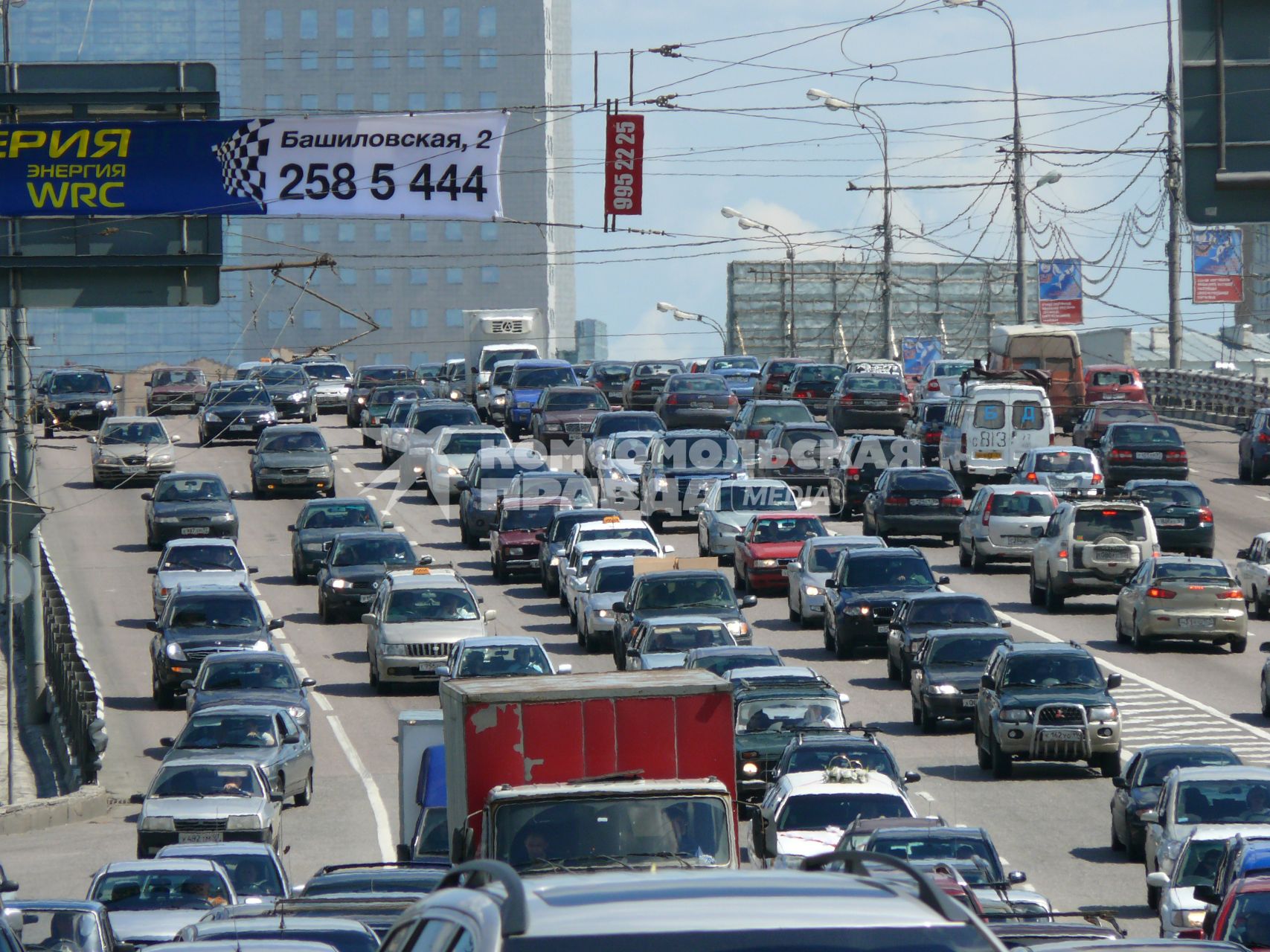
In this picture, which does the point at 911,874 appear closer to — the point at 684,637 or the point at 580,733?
the point at 580,733

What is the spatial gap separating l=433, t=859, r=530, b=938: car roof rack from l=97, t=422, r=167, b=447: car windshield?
48.4 metres

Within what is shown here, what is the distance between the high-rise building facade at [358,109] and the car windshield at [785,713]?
126 m

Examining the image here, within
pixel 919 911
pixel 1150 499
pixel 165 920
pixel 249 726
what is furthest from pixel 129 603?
pixel 919 911

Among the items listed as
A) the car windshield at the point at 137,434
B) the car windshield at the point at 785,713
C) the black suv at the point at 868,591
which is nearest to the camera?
the car windshield at the point at 785,713

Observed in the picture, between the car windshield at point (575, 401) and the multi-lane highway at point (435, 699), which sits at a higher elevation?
the car windshield at point (575, 401)

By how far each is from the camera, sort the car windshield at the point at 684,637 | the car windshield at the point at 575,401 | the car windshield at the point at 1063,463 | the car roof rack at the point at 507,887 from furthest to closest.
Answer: the car windshield at the point at 575,401
the car windshield at the point at 1063,463
the car windshield at the point at 684,637
the car roof rack at the point at 507,887

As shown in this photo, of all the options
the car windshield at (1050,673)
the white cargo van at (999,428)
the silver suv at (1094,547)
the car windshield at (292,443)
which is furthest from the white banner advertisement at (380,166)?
the car windshield at (292,443)

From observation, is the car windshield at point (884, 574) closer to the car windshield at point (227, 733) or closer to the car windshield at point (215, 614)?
the car windshield at point (215, 614)

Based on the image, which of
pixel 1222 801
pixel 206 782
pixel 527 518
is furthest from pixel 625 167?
pixel 1222 801

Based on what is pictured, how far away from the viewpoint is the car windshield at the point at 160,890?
1878cm

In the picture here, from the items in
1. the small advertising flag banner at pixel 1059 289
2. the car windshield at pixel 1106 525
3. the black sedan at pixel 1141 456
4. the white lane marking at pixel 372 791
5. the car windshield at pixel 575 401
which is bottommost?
the white lane marking at pixel 372 791

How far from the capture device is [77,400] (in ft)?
207

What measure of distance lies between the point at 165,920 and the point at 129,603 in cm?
2563

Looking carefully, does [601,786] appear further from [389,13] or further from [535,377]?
[389,13]
